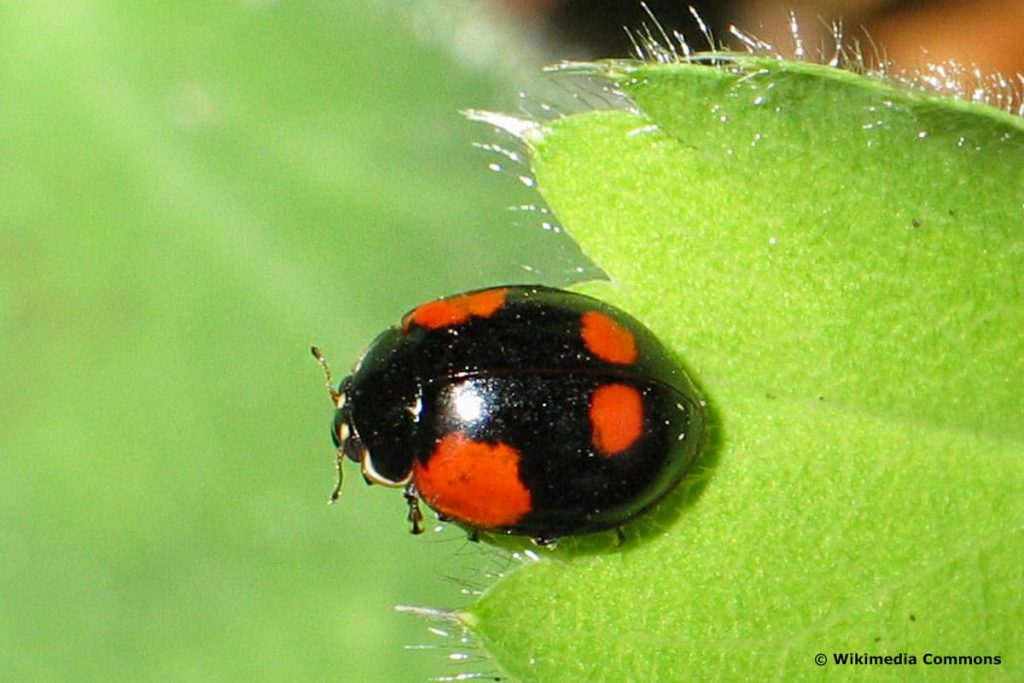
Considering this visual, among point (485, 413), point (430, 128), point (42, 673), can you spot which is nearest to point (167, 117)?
point (430, 128)

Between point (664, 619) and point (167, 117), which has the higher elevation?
point (167, 117)

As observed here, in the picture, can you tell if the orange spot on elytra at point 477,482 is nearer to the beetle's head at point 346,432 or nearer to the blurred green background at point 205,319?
the beetle's head at point 346,432

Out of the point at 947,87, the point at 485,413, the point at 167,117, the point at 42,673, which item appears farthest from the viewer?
the point at 167,117

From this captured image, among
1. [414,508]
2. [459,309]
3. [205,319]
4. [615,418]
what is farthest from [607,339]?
[205,319]

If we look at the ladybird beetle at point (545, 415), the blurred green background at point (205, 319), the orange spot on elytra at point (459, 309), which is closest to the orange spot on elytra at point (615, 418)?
the ladybird beetle at point (545, 415)

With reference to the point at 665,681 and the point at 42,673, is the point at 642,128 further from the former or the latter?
the point at 42,673

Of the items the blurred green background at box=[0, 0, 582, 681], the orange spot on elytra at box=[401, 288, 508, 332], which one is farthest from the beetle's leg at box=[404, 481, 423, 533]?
the blurred green background at box=[0, 0, 582, 681]

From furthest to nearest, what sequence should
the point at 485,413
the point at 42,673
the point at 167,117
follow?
the point at 167,117 → the point at 42,673 → the point at 485,413

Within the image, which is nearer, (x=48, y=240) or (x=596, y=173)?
(x=596, y=173)
